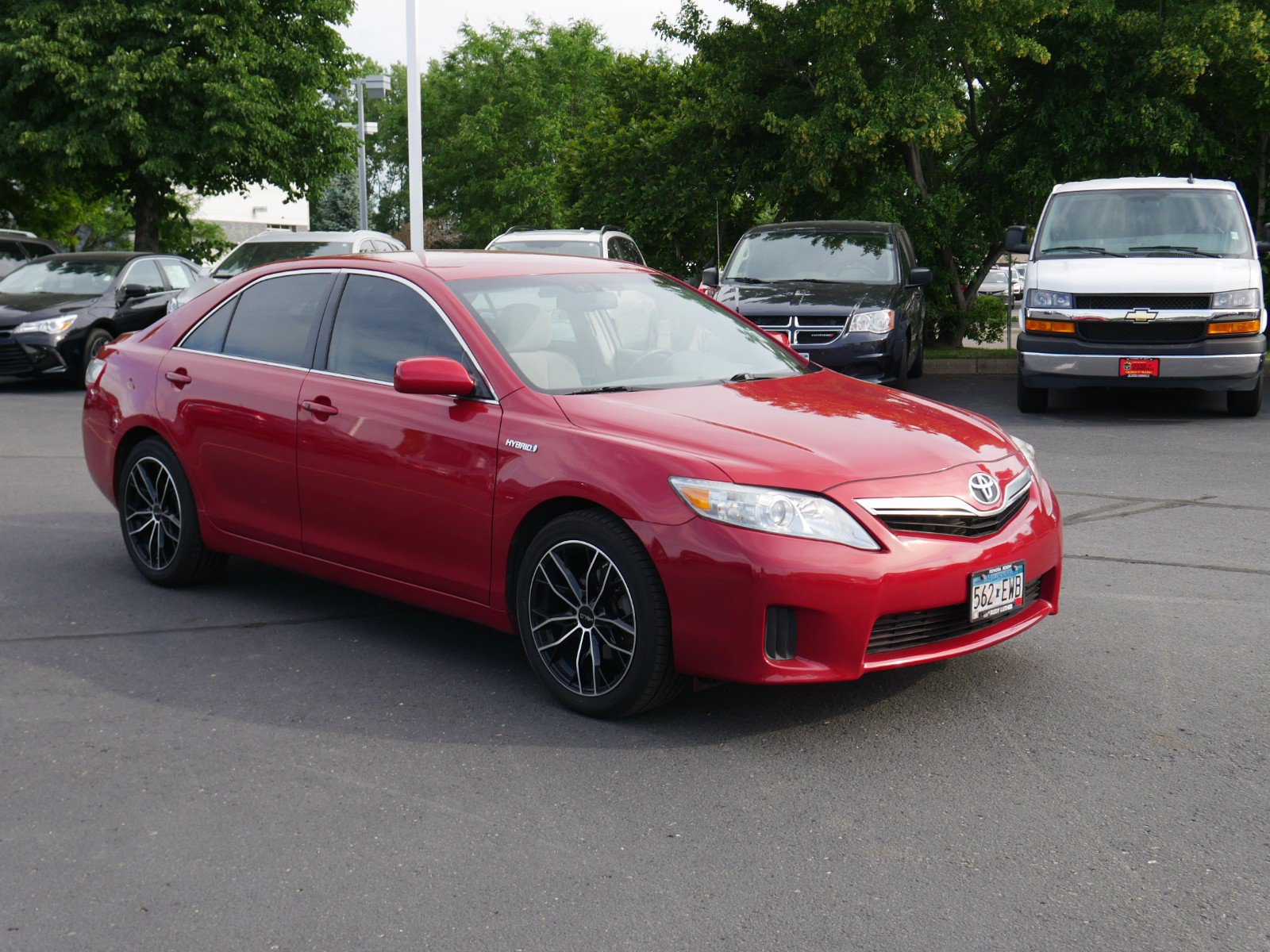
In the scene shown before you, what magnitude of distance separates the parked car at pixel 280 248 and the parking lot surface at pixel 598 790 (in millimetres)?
9948

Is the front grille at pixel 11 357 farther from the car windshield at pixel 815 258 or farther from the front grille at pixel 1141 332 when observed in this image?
the front grille at pixel 1141 332

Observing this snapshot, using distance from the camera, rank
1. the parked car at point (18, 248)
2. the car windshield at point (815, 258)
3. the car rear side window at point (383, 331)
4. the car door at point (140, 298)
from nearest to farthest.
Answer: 1. the car rear side window at point (383, 331)
2. the car windshield at point (815, 258)
3. the car door at point (140, 298)
4. the parked car at point (18, 248)

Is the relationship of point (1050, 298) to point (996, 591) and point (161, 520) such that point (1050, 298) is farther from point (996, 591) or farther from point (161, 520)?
point (161, 520)

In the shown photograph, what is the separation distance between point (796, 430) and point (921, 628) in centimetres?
79

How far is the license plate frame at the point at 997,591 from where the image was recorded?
4.53m

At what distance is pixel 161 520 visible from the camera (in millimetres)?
6441

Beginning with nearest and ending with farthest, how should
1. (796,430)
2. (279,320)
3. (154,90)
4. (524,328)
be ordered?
(796,430) → (524,328) → (279,320) → (154,90)

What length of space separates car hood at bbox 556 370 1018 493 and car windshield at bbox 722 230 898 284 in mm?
8634

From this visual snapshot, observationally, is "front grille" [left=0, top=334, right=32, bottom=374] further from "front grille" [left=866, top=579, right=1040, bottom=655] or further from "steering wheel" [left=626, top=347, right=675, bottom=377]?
"front grille" [left=866, top=579, right=1040, bottom=655]

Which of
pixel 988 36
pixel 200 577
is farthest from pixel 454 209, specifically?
pixel 200 577

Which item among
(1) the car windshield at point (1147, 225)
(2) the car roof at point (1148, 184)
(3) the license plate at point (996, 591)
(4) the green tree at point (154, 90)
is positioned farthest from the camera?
(4) the green tree at point (154, 90)

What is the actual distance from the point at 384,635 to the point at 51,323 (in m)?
11.7

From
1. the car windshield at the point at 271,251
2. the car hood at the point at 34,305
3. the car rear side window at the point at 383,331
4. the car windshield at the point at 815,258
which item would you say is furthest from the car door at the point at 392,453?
the car hood at the point at 34,305

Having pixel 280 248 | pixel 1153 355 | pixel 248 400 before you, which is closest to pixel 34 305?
pixel 280 248
